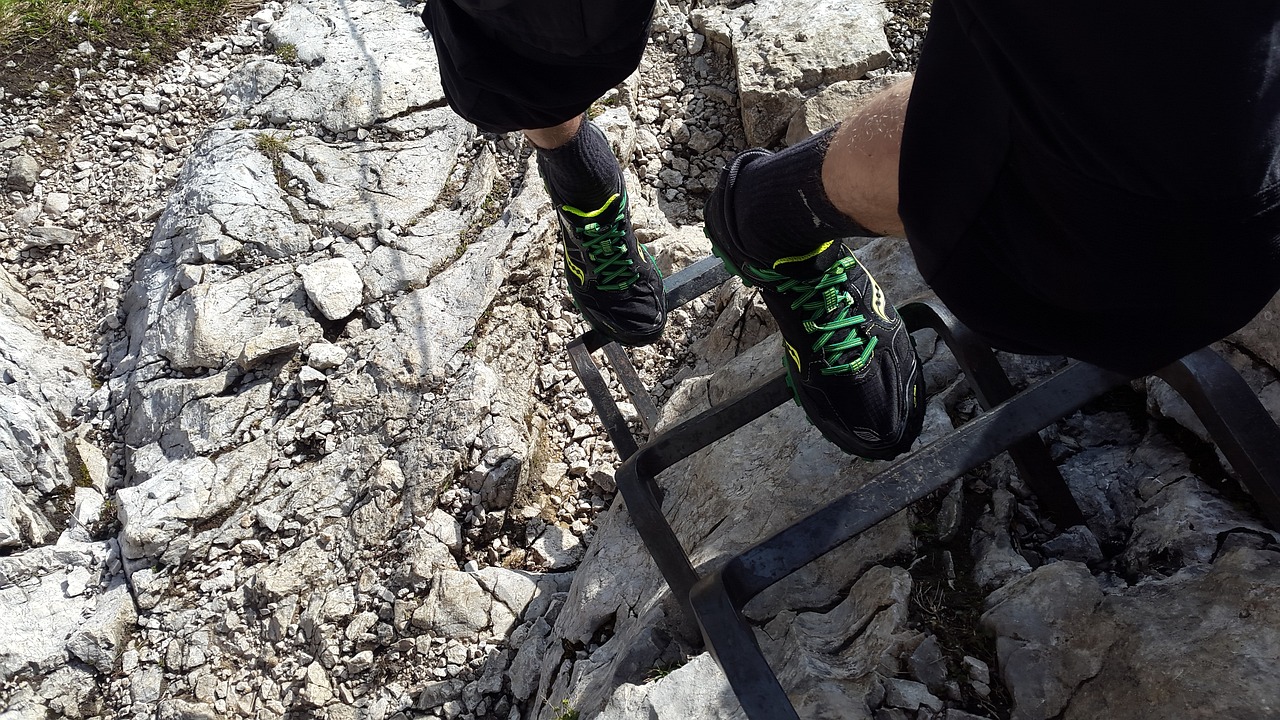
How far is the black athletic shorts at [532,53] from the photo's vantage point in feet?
4.36

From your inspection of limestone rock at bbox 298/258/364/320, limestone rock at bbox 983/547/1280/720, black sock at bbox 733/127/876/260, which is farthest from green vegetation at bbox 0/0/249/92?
limestone rock at bbox 983/547/1280/720

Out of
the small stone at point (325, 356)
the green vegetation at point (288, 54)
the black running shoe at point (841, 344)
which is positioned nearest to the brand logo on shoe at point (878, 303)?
the black running shoe at point (841, 344)

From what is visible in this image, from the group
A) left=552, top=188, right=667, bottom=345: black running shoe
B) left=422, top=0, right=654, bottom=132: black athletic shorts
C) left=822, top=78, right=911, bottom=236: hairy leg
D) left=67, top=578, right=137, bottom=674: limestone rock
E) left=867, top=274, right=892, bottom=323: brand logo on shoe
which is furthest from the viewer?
left=67, top=578, right=137, bottom=674: limestone rock

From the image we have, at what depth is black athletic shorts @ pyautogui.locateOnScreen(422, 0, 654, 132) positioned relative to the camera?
1.33 m

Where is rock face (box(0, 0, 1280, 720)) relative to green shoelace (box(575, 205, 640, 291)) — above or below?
below

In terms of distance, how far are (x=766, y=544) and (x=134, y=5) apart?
412cm

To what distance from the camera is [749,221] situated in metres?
1.56

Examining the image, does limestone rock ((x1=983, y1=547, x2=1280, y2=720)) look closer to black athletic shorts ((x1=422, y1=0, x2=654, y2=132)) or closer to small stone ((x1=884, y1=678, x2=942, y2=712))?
small stone ((x1=884, y1=678, x2=942, y2=712))

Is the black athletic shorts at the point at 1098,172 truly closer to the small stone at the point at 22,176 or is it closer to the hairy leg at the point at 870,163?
the hairy leg at the point at 870,163

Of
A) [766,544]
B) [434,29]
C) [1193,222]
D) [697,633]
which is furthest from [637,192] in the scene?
[1193,222]

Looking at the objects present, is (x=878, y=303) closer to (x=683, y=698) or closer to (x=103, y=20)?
(x=683, y=698)

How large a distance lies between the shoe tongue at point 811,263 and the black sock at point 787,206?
17mm

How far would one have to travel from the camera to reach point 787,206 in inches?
57.1

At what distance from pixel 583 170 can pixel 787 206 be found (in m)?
0.74
